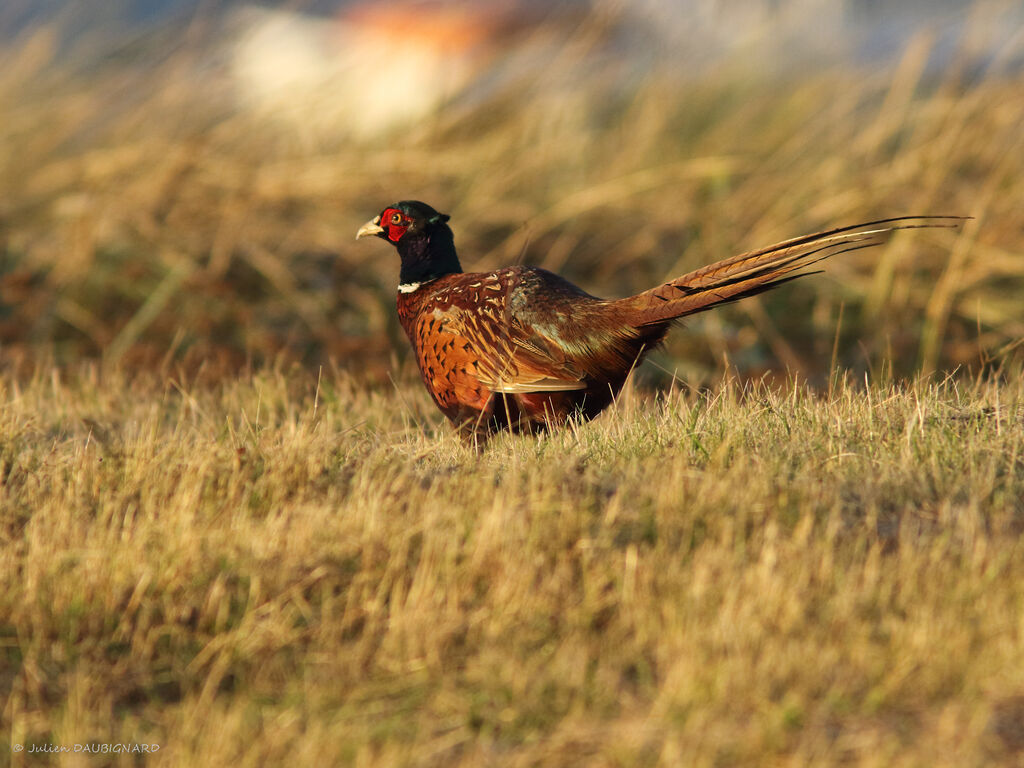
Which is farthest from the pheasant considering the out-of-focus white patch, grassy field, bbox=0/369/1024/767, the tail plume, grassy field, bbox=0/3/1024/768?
the out-of-focus white patch

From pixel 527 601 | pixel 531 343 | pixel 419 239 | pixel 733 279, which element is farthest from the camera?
pixel 419 239

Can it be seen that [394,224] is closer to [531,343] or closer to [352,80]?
[531,343]

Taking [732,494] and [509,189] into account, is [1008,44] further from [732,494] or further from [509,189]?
[732,494]

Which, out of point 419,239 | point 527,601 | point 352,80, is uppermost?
point 352,80

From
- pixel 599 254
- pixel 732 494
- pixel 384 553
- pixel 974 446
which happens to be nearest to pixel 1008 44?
pixel 599 254

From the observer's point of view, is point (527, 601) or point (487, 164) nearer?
point (527, 601)

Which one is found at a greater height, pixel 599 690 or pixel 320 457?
pixel 320 457

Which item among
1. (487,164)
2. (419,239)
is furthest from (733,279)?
(487,164)

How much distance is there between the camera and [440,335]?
4.60 m

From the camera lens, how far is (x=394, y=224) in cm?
509

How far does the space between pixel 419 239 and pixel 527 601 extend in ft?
8.27

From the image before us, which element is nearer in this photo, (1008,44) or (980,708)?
(980,708)

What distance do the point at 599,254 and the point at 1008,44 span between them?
2.83 metres

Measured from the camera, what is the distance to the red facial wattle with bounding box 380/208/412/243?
5059 millimetres
